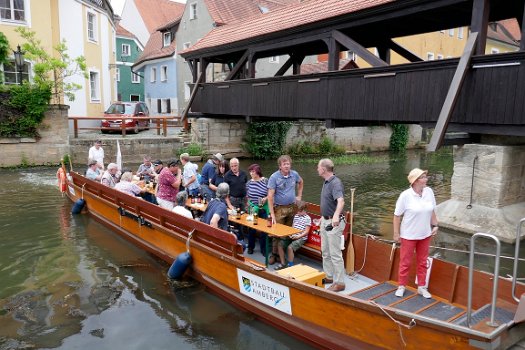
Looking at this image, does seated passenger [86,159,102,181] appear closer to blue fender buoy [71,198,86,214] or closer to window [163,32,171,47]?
blue fender buoy [71,198,86,214]

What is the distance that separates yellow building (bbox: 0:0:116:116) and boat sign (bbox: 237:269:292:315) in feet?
65.0

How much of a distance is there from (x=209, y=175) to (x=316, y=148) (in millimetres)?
19675

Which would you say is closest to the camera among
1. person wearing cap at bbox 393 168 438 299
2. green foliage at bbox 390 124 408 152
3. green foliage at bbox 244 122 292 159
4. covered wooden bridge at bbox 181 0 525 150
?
person wearing cap at bbox 393 168 438 299

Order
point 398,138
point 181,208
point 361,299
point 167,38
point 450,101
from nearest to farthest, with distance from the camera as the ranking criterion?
1. point 361,299
2. point 181,208
3. point 450,101
4. point 398,138
5. point 167,38

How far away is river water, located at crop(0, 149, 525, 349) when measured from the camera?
6137 millimetres

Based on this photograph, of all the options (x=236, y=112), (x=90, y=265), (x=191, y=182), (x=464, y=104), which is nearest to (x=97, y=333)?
A: (x=90, y=265)

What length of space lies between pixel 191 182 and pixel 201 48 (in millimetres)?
11689

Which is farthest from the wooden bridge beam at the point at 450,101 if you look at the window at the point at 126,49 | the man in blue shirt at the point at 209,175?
the window at the point at 126,49

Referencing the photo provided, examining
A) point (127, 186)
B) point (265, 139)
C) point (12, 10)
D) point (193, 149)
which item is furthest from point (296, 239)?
point (12, 10)

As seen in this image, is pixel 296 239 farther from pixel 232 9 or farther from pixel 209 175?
pixel 232 9

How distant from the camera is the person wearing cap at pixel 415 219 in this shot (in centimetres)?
552

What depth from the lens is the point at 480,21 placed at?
9.62 m

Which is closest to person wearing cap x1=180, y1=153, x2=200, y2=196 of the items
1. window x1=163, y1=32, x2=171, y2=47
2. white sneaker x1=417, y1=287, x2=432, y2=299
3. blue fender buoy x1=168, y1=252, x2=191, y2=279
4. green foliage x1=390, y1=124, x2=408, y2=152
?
blue fender buoy x1=168, y1=252, x2=191, y2=279

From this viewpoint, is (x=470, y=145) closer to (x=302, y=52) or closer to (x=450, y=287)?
(x=450, y=287)
